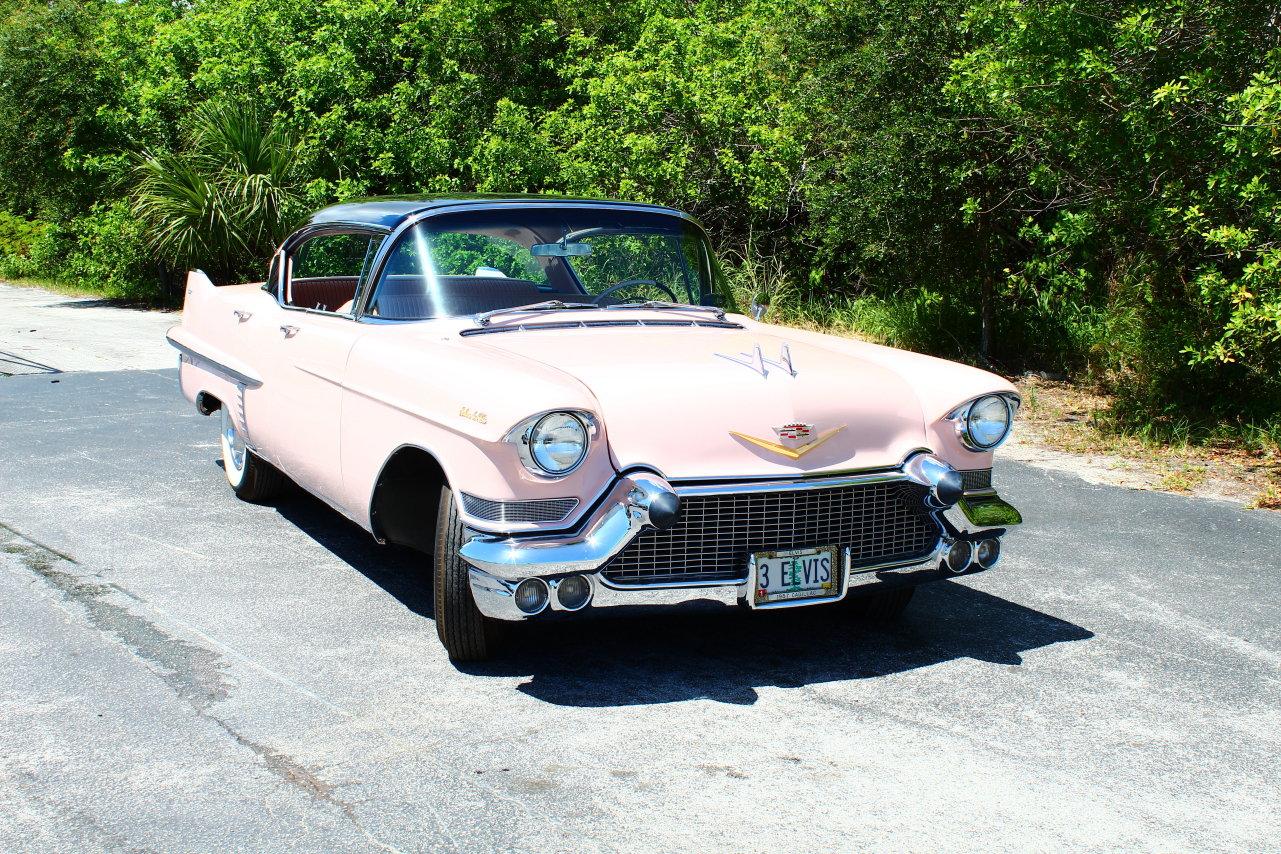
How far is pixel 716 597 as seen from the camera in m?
4.06

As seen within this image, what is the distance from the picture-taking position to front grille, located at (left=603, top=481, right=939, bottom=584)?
4.05 meters

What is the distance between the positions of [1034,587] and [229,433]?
4.04 meters

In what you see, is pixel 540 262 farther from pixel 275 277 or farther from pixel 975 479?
pixel 975 479

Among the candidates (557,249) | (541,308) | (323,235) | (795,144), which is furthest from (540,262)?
(795,144)

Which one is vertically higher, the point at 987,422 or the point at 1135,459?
the point at 987,422

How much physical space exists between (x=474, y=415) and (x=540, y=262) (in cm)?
152

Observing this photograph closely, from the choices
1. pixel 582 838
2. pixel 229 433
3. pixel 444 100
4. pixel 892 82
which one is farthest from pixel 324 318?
pixel 444 100

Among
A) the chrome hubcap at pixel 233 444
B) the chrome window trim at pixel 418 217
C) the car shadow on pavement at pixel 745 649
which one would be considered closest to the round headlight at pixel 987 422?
the car shadow on pavement at pixel 745 649

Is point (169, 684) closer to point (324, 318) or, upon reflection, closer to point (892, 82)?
point (324, 318)

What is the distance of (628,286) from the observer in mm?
5480

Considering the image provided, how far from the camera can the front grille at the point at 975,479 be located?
4555 mm

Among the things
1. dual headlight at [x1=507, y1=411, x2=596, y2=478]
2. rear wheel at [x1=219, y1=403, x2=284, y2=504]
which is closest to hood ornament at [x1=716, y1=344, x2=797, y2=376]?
dual headlight at [x1=507, y1=411, x2=596, y2=478]

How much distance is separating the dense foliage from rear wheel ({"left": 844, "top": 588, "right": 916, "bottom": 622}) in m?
3.83

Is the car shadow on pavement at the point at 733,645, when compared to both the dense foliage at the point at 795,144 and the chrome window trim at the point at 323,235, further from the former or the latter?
the dense foliage at the point at 795,144
